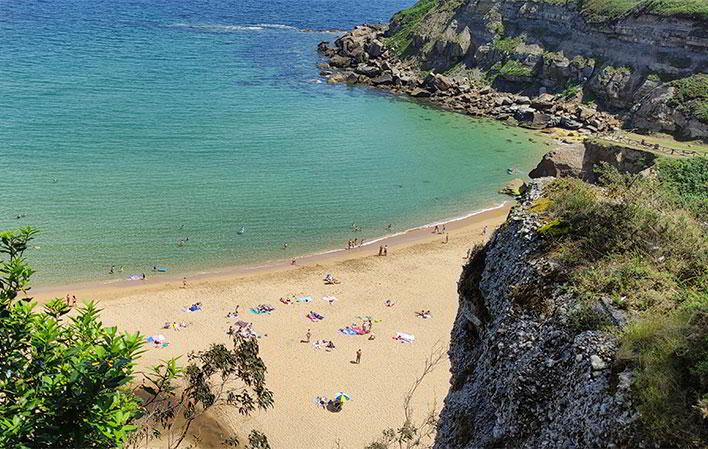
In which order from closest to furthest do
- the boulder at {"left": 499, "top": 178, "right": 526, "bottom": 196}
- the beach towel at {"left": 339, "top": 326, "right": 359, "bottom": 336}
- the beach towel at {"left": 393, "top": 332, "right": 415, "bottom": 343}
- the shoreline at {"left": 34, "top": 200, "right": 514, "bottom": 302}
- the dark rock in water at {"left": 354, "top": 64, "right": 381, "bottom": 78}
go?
the beach towel at {"left": 393, "top": 332, "right": 415, "bottom": 343} < the beach towel at {"left": 339, "top": 326, "right": 359, "bottom": 336} < the shoreline at {"left": 34, "top": 200, "right": 514, "bottom": 302} < the boulder at {"left": 499, "top": 178, "right": 526, "bottom": 196} < the dark rock in water at {"left": 354, "top": 64, "right": 381, "bottom": 78}

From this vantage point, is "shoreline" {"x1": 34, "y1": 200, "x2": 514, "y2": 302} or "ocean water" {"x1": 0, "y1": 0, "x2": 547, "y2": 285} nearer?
"shoreline" {"x1": 34, "y1": 200, "x2": 514, "y2": 302}

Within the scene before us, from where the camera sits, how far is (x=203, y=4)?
126m

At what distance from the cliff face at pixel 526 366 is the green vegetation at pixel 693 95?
47913mm

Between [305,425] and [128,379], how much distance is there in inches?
619

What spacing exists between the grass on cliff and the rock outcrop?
102 feet

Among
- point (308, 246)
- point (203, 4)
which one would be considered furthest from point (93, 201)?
point (203, 4)

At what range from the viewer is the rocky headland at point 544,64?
54.8m

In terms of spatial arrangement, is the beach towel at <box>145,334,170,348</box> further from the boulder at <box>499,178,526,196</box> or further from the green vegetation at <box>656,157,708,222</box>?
the boulder at <box>499,178,526,196</box>

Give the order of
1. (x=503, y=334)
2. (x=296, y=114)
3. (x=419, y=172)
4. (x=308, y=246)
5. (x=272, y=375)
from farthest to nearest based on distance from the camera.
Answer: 1. (x=296, y=114)
2. (x=419, y=172)
3. (x=308, y=246)
4. (x=272, y=375)
5. (x=503, y=334)

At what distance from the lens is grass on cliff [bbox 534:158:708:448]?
260 inches

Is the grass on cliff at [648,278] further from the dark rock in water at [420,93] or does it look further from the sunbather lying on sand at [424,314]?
the dark rock in water at [420,93]

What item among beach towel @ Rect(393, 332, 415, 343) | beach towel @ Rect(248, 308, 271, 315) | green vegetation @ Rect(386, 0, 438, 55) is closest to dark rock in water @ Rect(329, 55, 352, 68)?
green vegetation @ Rect(386, 0, 438, 55)

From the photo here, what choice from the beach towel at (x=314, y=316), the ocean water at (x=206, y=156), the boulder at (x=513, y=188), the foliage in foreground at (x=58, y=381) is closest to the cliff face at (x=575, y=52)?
the ocean water at (x=206, y=156)

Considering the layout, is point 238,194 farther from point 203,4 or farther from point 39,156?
point 203,4
